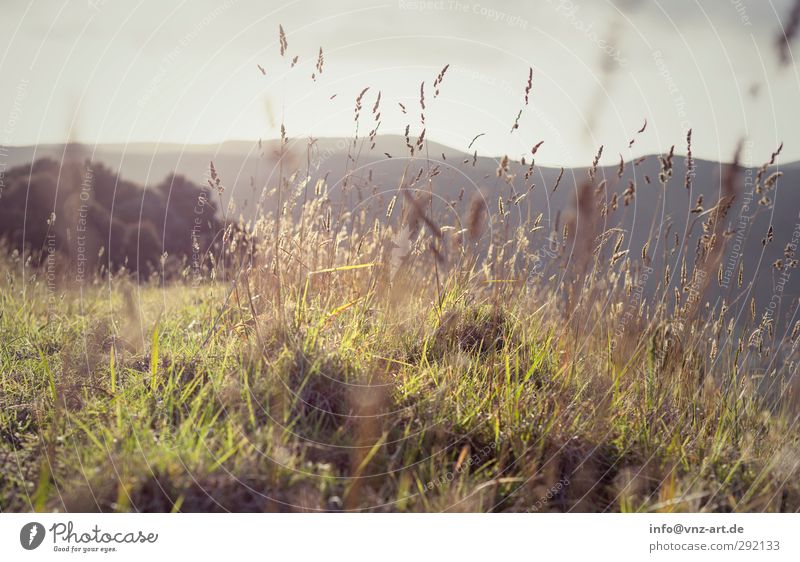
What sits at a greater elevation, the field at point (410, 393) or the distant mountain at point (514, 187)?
the distant mountain at point (514, 187)

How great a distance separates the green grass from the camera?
1995mm

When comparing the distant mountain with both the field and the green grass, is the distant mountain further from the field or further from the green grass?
the green grass

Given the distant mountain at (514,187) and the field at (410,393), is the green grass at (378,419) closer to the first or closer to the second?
the field at (410,393)

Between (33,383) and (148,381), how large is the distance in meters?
0.51

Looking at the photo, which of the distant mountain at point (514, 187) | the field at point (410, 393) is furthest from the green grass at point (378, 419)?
the distant mountain at point (514, 187)

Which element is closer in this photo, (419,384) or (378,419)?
(378,419)

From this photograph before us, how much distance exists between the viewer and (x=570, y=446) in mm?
2262

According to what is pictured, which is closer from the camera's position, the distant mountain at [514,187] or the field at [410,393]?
the field at [410,393]

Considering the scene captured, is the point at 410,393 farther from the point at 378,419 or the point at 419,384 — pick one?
the point at 378,419

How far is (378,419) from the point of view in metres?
2.24

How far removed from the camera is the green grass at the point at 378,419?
6.55 feet

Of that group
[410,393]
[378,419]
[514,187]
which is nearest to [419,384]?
[410,393]
